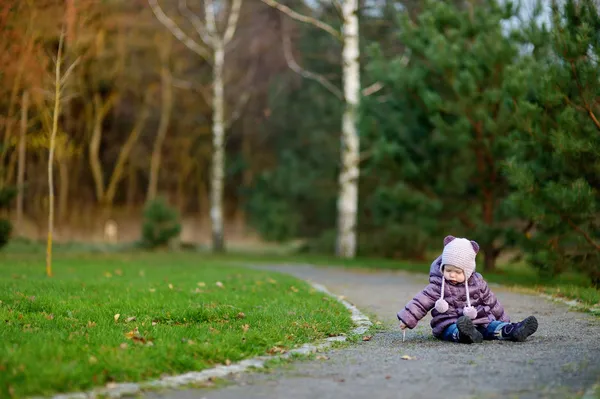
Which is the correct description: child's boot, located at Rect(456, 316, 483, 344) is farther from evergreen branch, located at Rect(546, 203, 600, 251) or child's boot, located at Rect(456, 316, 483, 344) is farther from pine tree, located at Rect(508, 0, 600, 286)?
evergreen branch, located at Rect(546, 203, 600, 251)

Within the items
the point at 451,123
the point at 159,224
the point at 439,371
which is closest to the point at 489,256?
the point at 451,123

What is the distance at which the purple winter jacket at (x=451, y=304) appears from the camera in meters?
8.02

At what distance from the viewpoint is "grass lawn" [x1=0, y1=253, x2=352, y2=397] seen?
6.03 m

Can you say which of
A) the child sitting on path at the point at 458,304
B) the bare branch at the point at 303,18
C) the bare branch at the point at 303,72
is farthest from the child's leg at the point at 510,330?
the bare branch at the point at 303,72

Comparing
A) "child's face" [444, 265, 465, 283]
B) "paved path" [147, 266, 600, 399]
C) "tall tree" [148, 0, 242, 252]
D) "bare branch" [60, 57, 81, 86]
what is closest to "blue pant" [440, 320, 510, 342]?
"paved path" [147, 266, 600, 399]

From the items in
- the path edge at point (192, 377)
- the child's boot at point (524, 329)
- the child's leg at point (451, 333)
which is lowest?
the path edge at point (192, 377)

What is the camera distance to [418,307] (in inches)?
315

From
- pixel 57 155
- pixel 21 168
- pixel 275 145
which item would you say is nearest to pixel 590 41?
pixel 21 168

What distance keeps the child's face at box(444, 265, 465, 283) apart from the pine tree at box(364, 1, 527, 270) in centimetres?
907

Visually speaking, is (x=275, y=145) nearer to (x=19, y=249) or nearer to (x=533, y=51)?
(x=19, y=249)

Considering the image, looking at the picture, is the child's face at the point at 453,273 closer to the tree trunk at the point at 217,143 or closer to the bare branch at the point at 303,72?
the bare branch at the point at 303,72

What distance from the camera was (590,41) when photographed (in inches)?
494

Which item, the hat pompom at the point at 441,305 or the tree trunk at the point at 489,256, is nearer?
the hat pompom at the point at 441,305

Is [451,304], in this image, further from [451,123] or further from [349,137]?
[349,137]
